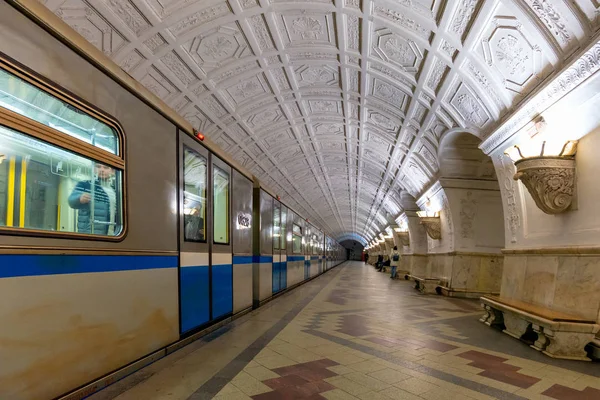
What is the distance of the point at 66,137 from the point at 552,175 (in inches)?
245

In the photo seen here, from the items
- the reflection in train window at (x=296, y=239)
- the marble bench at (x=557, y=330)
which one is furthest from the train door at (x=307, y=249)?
the marble bench at (x=557, y=330)

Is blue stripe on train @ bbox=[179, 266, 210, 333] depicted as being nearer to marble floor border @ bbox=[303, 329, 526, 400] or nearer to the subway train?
the subway train

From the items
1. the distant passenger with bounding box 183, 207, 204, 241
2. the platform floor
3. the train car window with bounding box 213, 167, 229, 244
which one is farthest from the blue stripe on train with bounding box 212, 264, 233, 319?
the distant passenger with bounding box 183, 207, 204, 241

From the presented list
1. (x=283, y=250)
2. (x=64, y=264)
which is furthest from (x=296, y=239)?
(x=64, y=264)

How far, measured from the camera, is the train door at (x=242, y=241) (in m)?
6.80

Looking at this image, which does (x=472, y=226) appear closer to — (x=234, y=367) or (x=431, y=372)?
(x=431, y=372)

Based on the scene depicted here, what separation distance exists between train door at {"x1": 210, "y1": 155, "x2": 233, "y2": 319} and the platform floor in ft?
1.48

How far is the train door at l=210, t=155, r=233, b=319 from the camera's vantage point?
571 centimetres

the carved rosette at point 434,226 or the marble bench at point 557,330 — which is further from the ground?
the carved rosette at point 434,226

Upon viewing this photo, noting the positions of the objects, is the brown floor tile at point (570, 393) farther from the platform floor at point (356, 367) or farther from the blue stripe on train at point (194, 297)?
the blue stripe on train at point (194, 297)

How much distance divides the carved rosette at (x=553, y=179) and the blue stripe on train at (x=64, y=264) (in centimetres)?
562

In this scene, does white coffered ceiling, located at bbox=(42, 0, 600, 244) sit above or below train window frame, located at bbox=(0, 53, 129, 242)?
above

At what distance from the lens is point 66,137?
2.72 meters

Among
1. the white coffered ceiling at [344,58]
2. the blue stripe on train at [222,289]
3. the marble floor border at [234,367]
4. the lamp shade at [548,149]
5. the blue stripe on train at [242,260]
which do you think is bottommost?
the marble floor border at [234,367]
